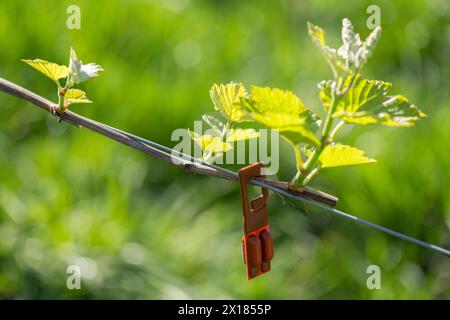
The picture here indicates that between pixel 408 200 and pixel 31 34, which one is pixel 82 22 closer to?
pixel 31 34

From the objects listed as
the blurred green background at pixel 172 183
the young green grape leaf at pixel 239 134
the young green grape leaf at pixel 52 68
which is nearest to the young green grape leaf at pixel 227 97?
the young green grape leaf at pixel 239 134

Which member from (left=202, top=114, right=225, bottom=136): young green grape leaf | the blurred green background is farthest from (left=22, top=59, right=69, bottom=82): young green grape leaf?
the blurred green background

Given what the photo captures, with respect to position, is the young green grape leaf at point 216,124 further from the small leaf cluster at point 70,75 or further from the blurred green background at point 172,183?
the blurred green background at point 172,183

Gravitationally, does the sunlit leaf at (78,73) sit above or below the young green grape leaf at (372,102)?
above

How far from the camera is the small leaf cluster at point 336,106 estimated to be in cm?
34

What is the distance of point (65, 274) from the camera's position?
1312 mm

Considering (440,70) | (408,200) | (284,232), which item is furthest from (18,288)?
(440,70)

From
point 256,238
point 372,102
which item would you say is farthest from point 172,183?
point 372,102

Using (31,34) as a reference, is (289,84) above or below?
below

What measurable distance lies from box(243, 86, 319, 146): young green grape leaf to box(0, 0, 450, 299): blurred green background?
40.5 inches

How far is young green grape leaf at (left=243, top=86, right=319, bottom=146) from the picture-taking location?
0.35 metres

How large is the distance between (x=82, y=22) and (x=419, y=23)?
1.18 meters

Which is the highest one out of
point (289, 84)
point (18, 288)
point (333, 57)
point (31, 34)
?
point (31, 34)

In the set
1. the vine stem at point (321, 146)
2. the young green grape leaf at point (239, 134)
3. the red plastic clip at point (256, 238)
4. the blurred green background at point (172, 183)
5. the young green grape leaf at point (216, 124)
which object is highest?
the blurred green background at point (172, 183)
